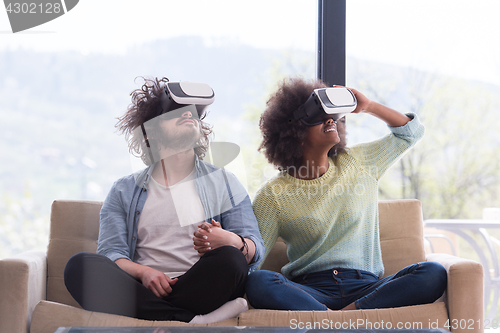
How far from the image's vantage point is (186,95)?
3.85ft

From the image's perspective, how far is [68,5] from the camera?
54.5 inches

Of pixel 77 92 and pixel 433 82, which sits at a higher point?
pixel 77 92

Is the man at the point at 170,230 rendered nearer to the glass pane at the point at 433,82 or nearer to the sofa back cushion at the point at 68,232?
the sofa back cushion at the point at 68,232

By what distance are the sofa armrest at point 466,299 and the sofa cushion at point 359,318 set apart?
0.09ft

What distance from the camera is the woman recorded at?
1058 millimetres

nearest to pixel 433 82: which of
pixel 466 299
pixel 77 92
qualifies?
pixel 466 299

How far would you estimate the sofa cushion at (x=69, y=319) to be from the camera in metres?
0.99

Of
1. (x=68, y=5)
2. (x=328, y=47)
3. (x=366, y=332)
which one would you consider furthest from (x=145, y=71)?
(x=366, y=332)

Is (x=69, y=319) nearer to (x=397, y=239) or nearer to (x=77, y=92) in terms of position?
(x=77, y=92)

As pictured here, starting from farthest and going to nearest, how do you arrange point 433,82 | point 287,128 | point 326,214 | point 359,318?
point 433,82 < point 287,128 < point 326,214 < point 359,318

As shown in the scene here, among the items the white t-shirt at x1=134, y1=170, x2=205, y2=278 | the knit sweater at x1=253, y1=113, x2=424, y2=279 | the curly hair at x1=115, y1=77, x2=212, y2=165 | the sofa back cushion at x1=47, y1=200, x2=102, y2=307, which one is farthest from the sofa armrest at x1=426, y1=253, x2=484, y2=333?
the sofa back cushion at x1=47, y1=200, x2=102, y2=307

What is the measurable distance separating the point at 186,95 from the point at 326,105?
407 millimetres

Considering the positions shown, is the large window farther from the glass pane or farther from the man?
the glass pane

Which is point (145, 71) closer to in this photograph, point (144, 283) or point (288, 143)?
point (288, 143)
